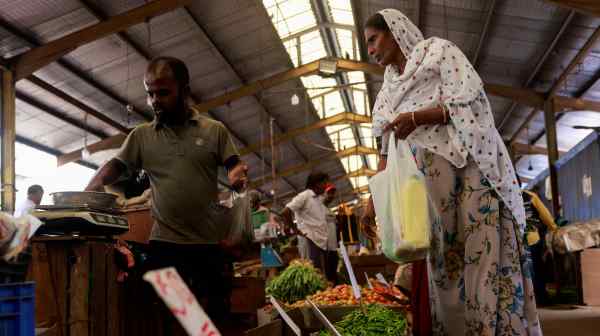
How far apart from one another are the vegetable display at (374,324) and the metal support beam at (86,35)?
728cm

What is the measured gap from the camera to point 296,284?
623 centimetres

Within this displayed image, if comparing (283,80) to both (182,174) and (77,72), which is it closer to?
(77,72)

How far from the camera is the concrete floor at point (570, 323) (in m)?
4.72

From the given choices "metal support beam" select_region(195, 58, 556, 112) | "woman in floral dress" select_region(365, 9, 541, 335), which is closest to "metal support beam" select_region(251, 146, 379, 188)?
"metal support beam" select_region(195, 58, 556, 112)

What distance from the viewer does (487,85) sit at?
13258 mm

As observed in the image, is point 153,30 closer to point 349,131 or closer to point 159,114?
point 159,114

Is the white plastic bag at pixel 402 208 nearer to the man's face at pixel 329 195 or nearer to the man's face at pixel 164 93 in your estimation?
the man's face at pixel 164 93

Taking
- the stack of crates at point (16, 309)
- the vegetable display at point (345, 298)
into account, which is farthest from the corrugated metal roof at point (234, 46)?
the stack of crates at point (16, 309)

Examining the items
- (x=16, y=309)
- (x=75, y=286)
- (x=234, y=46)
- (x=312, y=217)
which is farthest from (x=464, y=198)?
(x=234, y=46)

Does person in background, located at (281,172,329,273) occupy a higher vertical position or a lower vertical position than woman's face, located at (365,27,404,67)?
lower

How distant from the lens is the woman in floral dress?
2.54m

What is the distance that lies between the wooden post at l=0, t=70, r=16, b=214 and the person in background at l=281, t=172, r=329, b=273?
4169 millimetres

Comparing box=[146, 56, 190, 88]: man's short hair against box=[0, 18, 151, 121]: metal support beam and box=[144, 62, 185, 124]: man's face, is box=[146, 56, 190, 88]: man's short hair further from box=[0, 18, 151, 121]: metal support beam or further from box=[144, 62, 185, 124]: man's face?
box=[0, 18, 151, 121]: metal support beam

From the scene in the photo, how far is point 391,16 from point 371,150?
22411 mm
